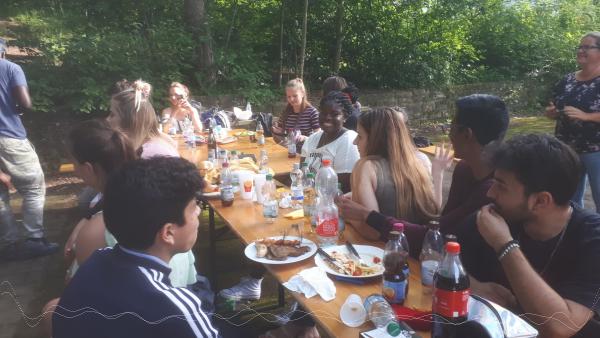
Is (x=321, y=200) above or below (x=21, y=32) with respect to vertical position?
below

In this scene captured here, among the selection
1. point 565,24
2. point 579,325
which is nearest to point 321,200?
point 579,325

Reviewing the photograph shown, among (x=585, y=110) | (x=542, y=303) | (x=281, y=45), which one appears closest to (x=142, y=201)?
(x=542, y=303)

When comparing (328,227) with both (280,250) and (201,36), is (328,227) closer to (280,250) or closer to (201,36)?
(280,250)

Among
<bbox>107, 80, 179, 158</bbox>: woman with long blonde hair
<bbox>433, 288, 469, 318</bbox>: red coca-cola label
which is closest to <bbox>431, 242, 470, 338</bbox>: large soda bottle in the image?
<bbox>433, 288, 469, 318</bbox>: red coca-cola label

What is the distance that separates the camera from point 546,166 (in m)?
1.68

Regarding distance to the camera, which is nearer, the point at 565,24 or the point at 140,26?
the point at 140,26

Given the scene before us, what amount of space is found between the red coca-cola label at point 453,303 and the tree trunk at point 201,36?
713cm

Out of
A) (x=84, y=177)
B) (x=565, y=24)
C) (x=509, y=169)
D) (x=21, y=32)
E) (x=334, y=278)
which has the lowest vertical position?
(x=334, y=278)

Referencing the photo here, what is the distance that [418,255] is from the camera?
2.25m

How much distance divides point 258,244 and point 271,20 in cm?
761

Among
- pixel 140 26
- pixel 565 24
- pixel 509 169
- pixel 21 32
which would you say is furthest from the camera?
pixel 565 24

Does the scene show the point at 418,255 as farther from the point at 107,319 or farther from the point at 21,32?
the point at 21,32

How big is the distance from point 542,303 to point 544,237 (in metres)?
0.30

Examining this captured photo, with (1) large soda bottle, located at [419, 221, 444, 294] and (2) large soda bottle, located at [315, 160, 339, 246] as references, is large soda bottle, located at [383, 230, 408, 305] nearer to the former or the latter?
(1) large soda bottle, located at [419, 221, 444, 294]
